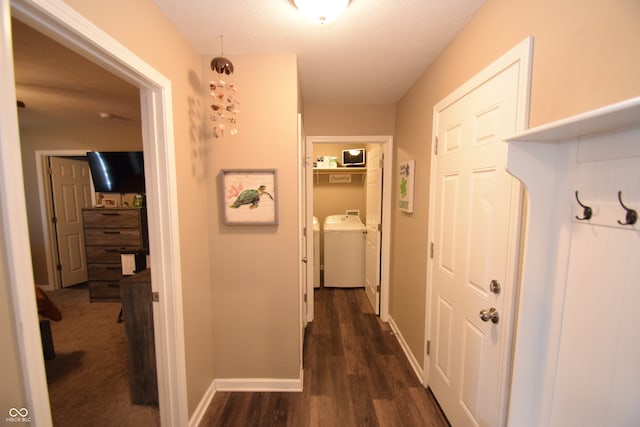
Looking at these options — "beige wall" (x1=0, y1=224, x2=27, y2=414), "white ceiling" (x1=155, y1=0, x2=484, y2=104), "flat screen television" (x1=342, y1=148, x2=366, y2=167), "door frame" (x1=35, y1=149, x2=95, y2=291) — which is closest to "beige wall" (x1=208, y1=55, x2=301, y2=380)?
"white ceiling" (x1=155, y1=0, x2=484, y2=104)

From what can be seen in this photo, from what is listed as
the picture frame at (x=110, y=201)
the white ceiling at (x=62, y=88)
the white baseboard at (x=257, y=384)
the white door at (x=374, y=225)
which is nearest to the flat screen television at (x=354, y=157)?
the white door at (x=374, y=225)

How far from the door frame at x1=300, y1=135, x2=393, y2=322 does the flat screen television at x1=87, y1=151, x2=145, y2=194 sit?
8.40ft

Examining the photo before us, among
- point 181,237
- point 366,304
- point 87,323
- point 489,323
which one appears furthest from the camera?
point 366,304

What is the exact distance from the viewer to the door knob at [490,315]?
112 centimetres

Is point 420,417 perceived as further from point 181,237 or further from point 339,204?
point 339,204

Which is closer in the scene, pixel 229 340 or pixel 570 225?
pixel 570 225

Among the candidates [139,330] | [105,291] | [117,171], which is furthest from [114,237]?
[139,330]

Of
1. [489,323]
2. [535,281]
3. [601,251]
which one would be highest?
[601,251]

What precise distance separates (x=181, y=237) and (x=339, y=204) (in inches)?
118

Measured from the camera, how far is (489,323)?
46.1 inches

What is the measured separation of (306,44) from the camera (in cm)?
150

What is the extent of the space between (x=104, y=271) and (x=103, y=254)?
240mm

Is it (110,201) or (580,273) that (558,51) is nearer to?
(580,273)

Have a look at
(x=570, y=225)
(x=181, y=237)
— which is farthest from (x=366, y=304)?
(x=570, y=225)
